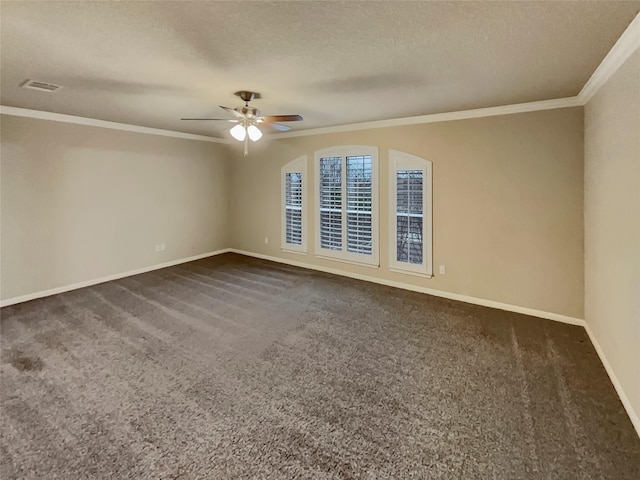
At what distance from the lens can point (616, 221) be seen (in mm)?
2570

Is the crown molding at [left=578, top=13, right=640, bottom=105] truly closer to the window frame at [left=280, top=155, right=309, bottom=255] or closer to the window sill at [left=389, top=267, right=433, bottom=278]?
the window sill at [left=389, top=267, right=433, bottom=278]

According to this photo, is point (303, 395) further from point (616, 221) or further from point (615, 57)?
point (615, 57)

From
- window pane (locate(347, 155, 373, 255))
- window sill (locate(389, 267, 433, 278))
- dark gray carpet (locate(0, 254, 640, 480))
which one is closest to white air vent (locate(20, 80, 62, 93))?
dark gray carpet (locate(0, 254, 640, 480))

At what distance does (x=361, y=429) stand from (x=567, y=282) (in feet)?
10.2

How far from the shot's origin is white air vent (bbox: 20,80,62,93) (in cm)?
321

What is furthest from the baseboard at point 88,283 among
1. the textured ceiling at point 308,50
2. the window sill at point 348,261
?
the window sill at point 348,261

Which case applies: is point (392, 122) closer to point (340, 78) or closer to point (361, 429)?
point (340, 78)

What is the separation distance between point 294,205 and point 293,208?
61mm

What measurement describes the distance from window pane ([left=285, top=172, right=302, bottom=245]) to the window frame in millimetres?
45

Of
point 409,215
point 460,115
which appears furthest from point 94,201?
point 460,115

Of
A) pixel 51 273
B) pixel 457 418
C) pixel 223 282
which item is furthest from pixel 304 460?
pixel 51 273

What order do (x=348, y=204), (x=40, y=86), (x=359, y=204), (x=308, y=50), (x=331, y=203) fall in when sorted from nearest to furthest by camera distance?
1. (x=308, y=50)
2. (x=40, y=86)
3. (x=359, y=204)
4. (x=348, y=204)
5. (x=331, y=203)

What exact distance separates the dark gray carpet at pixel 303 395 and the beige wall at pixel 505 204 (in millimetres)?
427

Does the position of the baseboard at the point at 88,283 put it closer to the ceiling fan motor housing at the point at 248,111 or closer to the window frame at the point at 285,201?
the window frame at the point at 285,201
